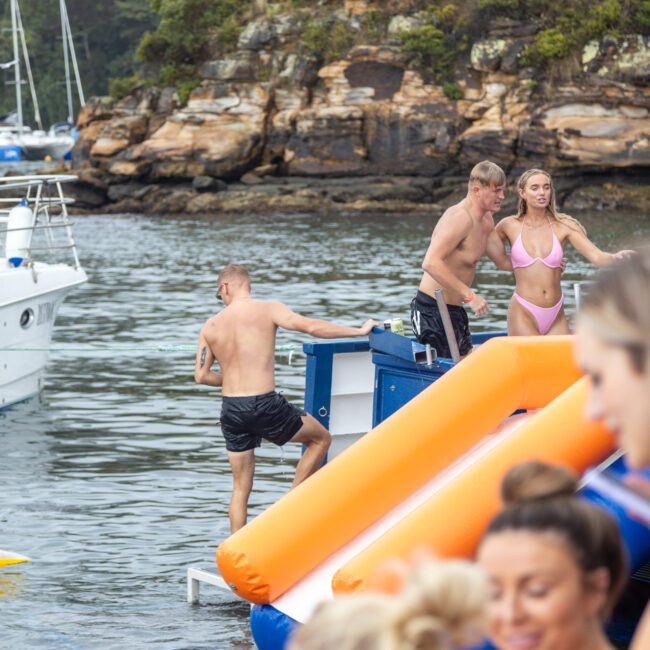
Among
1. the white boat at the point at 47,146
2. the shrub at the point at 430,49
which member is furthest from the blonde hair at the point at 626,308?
the white boat at the point at 47,146

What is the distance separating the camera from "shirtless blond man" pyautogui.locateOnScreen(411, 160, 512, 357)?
8.61 m

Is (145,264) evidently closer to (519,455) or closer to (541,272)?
(541,272)

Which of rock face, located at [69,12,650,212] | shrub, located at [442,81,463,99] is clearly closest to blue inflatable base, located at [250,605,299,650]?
rock face, located at [69,12,650,212]

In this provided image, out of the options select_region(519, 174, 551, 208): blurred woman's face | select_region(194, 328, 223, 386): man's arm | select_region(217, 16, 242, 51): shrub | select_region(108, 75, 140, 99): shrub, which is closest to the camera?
select_region(194, 328, 223, 386): man's arm

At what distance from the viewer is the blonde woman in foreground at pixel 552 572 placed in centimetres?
246

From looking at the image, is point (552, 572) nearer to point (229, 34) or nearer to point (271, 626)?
point (271, 626)

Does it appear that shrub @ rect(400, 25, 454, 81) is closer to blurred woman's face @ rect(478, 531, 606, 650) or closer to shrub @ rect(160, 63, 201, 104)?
shrub @ rect(160, 63, 201, 104)

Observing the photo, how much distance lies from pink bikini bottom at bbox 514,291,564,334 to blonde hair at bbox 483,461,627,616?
20.8ft

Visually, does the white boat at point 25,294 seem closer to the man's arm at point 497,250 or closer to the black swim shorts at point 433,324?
the black swim shorts at point 433,324

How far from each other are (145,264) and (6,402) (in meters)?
17.9

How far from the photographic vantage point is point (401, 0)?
52094 mm

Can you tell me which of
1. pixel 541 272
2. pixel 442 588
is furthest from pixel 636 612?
pixel 442 588

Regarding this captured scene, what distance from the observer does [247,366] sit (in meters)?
8.28

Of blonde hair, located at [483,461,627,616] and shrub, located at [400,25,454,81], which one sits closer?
blonde hair, located at [483,461,627,616]
